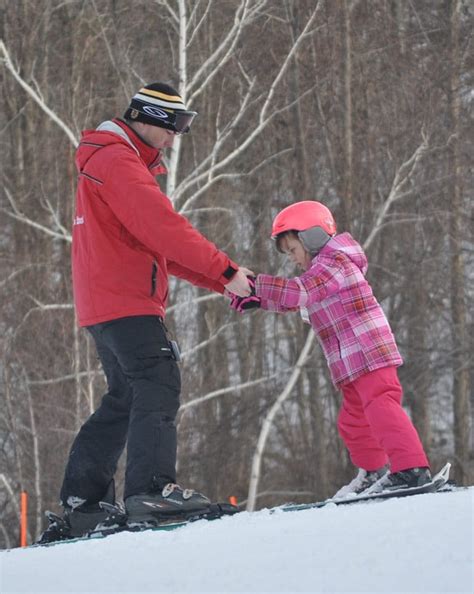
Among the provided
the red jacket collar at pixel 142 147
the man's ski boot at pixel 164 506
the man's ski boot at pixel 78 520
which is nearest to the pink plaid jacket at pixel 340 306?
→ the red jacket collar at pixel 142 147

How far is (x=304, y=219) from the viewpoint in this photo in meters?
5.43

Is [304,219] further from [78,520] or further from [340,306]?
[78,520]

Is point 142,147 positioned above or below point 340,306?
above

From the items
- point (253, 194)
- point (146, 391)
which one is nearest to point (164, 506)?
point (146, 391)

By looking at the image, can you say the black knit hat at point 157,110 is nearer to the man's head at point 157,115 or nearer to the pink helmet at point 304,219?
the man's head at point 157,115

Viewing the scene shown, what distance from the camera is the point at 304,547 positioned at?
142 inches

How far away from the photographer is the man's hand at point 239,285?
4.96 m

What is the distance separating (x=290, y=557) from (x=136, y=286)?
65.2 inches

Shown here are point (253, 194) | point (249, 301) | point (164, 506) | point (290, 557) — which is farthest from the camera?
point (253, 194)

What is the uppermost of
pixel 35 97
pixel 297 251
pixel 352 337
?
pixel 35 97

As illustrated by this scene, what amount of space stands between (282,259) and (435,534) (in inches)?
499

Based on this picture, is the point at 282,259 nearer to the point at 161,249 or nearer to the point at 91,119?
the point at 91,119

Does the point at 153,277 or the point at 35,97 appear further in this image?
the point at 35,97

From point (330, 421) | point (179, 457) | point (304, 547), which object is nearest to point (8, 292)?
point (179, 457)
